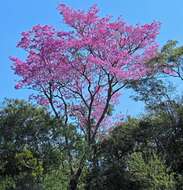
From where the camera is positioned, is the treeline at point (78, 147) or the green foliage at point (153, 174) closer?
the green foliage at point (153, 174)

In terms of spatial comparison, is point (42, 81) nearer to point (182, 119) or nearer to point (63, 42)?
point (63, 42)

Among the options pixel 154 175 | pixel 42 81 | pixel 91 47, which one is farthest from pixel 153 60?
pixel 154 175

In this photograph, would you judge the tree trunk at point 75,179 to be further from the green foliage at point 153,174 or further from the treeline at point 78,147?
the green foliage at point 153,174


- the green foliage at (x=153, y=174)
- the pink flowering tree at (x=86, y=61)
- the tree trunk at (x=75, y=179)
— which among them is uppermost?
the pink flowering tree at (x=86, y=61)

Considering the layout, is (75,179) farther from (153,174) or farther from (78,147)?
(153,174)

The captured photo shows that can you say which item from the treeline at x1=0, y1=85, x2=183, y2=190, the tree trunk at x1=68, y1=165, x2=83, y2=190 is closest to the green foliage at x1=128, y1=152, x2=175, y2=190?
the treeline at x1=0, y1=85, x2=183, y2=190

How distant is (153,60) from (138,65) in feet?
2.42

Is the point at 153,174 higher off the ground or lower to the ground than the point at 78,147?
lower

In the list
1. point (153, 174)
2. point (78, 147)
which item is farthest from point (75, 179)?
point (153, 174)

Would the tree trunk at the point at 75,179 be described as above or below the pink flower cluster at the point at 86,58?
below

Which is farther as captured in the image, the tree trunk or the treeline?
the tree trunk

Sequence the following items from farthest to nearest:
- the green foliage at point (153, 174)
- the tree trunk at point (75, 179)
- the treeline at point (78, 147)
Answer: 1. the tree trunk at point (75, 179)
2. the treeline at point (78, 147)
3. the green foliage at point (153, 174)

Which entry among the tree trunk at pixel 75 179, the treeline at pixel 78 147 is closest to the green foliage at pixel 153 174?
the treeline at pixel 78 147

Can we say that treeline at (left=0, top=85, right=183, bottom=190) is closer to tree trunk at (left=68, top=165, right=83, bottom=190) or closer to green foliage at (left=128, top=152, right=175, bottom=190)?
tree trunk at (left=68, top=165, right=83, bottom=190)
